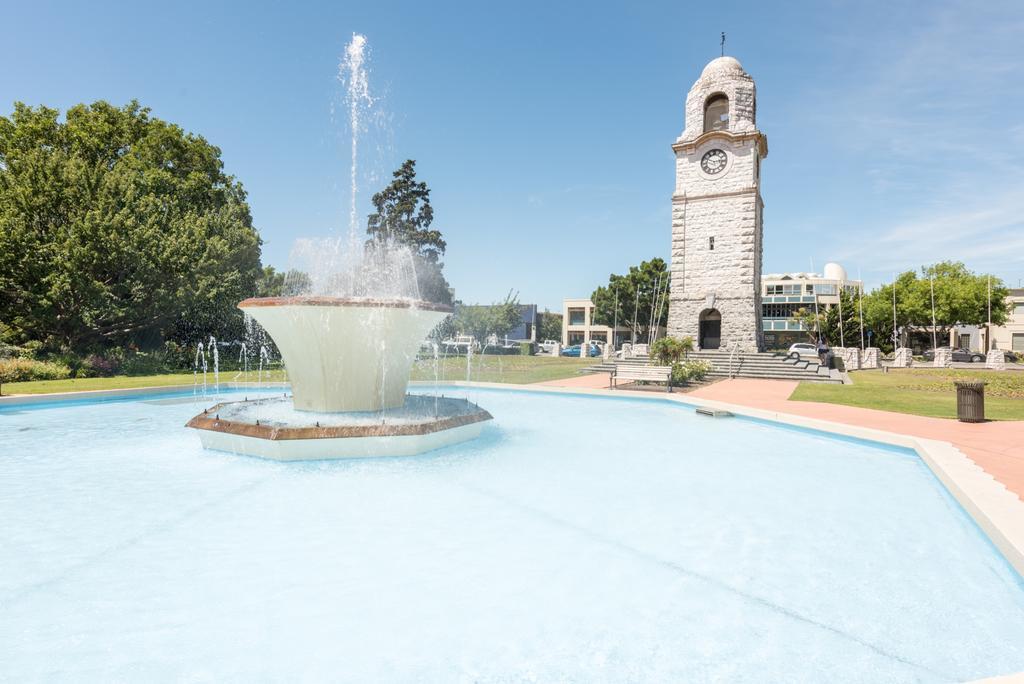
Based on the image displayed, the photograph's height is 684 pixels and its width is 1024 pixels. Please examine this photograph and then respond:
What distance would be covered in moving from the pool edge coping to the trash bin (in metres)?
3.02

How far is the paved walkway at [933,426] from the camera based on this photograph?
770 cm

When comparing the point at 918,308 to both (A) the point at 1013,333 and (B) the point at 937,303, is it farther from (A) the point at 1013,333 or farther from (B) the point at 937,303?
(A) the point at 1013,333

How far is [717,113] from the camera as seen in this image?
3175cm

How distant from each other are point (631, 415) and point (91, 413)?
1347cm

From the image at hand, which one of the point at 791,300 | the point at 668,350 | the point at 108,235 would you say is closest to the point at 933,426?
the point at 668,350

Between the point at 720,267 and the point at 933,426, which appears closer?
the point at 933,426

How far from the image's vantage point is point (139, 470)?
25.2 feet

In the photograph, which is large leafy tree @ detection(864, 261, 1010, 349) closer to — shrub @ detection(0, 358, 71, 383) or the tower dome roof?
the tower dome roof

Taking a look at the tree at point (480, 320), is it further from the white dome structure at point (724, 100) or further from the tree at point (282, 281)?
the white dome structure at point (724, 100)

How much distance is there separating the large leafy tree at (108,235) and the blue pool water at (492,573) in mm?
16605

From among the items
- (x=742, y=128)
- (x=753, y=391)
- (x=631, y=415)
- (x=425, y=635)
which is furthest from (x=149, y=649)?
(x=742, y=128)

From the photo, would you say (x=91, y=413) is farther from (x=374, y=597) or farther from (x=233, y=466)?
(x=374, y=597)

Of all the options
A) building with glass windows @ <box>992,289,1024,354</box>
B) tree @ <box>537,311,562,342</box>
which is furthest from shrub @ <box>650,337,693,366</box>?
building with glass windows @ <box>992,289,1024,354</box>

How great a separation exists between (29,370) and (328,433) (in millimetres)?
17225
